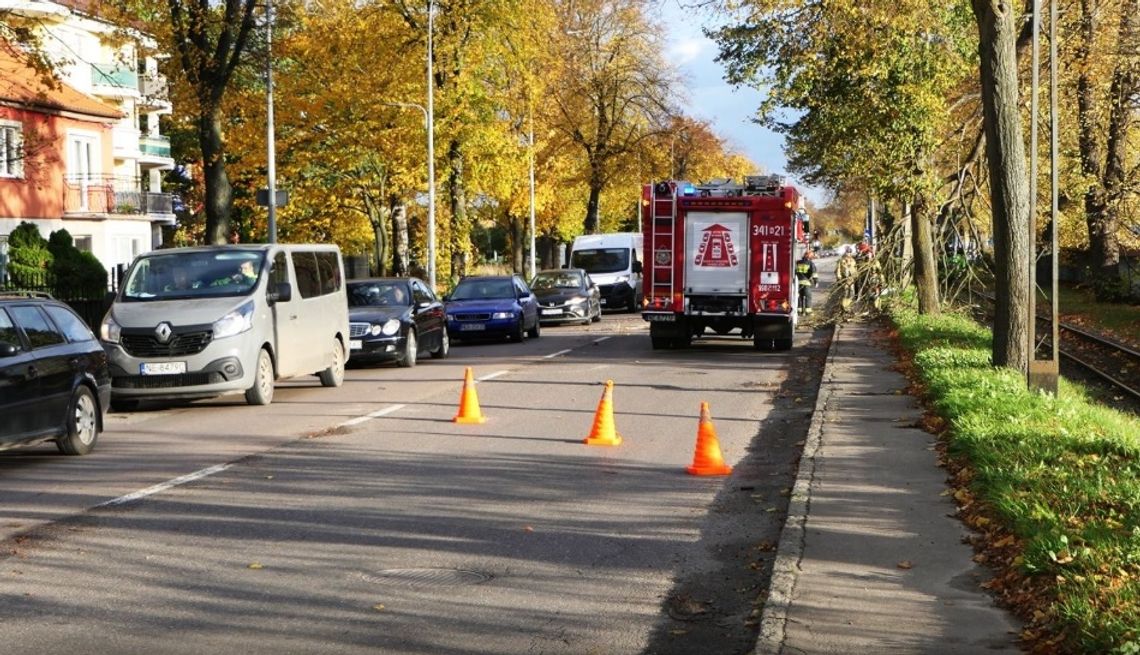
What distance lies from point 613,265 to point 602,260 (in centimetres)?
43

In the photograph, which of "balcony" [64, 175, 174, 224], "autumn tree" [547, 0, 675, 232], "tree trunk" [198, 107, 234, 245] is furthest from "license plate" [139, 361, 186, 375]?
"autumn tree" [547, 0, 675, 232]

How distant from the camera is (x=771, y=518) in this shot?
9.66 m

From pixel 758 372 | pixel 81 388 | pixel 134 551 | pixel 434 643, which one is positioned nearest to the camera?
pixel 434 643

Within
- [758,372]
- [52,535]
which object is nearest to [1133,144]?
[758,372]

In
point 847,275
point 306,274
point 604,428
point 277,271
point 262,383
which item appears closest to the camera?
point 604,428

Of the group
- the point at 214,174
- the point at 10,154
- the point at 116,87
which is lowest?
the point at 214,174

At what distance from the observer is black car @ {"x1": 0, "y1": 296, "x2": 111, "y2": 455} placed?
1156cm

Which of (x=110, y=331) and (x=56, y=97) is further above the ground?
(x=56, y=97)

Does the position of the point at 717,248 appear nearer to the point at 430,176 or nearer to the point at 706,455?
the point at 706,455

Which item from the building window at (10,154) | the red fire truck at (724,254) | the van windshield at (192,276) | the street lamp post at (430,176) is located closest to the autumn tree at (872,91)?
the red fire truck at (724,254)

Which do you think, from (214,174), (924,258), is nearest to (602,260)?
(924,258)

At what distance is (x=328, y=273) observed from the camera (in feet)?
66.3

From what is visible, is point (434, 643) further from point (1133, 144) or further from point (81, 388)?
point (1133, 144)

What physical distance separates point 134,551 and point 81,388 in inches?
188
